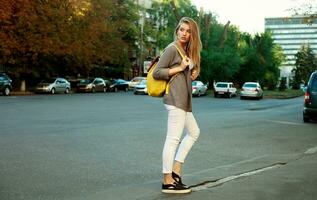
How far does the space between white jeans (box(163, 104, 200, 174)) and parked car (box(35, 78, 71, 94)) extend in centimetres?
4285

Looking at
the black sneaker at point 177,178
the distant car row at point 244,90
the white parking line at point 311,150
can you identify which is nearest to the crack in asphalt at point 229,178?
the black sneaker at point 177,178

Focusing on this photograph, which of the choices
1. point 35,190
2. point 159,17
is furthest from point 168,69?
point 159,17

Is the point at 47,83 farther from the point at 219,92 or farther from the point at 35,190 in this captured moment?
the point at 35,190

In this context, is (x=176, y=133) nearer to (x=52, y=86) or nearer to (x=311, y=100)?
(x=311, y=100)

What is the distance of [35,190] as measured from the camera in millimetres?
5863

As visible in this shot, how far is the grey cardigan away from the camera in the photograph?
18.4 feet

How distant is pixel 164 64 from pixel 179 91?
0.34 meters

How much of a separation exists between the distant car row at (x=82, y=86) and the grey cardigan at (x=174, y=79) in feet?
141

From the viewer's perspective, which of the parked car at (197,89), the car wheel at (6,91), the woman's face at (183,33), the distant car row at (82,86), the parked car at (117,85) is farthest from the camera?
the parked car at (117,85)

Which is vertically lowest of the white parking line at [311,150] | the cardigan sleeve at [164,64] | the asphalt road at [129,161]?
the white parking line at [311,150]

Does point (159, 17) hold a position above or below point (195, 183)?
above

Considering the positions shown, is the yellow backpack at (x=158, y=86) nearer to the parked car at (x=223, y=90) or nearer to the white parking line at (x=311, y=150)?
the white parking line at (x=311, y=150)

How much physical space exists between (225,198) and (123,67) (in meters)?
66.3

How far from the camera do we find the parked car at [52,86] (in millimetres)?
47500
